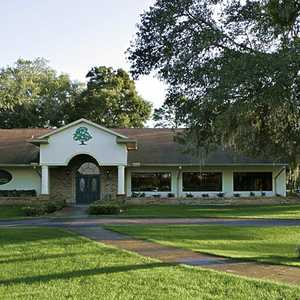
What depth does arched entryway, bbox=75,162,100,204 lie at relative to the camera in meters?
38.1

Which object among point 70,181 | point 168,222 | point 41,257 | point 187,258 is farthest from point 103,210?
point 187,258

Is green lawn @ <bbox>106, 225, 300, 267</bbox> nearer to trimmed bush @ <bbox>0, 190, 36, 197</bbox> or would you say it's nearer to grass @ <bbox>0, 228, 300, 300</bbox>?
grass @ <bbox>0, 228, 300, 300</bbox>

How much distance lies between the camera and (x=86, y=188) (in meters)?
38.1

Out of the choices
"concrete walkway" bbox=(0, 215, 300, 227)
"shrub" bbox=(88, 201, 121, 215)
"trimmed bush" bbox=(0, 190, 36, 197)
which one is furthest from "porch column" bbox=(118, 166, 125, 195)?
"concrete walkway" bbox=(0, 215, 300, 227)

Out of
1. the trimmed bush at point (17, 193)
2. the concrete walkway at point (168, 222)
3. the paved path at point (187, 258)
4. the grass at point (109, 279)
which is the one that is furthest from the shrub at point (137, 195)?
the grass at point (109, 279)

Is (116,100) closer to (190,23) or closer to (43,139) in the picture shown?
(43,139)

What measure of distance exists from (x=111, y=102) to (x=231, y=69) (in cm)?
4739

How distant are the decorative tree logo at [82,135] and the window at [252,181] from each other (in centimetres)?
1058

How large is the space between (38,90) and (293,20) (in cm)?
5608

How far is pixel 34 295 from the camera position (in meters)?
8.73

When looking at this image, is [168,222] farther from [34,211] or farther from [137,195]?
[137,195]

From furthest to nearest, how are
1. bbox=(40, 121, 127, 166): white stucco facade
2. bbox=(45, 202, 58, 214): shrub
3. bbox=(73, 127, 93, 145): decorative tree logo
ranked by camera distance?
bbox=(73, 127, 93, 145): decorative tree logo → bbox=(40, 121, 127, 166): white stucco facade → bbox=(45, 202, 58, 214): shrub

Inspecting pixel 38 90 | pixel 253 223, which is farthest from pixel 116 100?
pixel 253 223

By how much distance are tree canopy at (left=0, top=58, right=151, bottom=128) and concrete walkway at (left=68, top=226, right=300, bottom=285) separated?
42.4 metres
